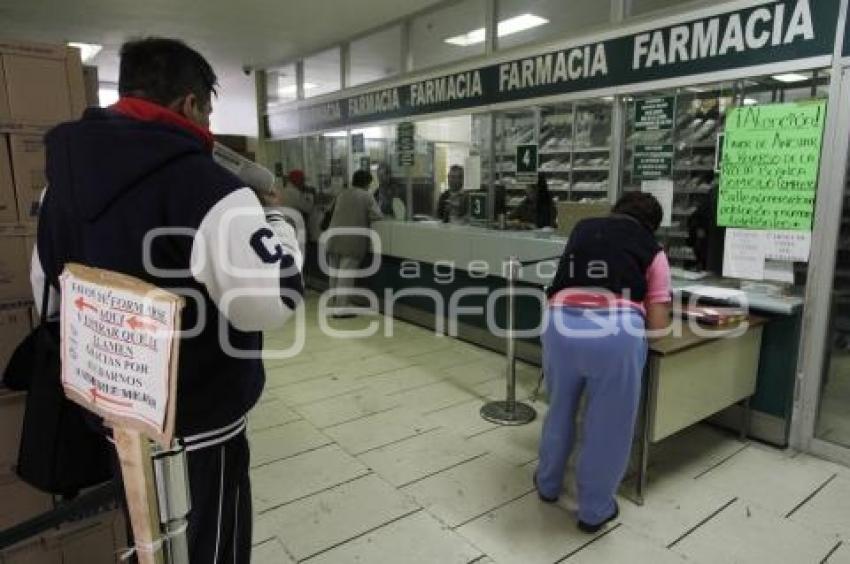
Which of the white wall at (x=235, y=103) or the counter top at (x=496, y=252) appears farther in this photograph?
the white wall at (x=235, y=103)

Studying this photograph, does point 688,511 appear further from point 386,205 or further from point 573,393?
point 386,205

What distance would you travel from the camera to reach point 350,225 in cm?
545

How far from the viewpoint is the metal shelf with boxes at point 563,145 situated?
14.6 ft

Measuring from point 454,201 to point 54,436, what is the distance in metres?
4.07

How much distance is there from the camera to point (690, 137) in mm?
3432

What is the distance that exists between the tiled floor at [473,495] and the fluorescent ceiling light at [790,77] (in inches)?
74.6

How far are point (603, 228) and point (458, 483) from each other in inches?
52.4

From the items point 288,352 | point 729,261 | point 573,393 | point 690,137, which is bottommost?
point 288,352

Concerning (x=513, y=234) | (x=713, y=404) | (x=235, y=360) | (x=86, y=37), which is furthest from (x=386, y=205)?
(x=235, y=360)

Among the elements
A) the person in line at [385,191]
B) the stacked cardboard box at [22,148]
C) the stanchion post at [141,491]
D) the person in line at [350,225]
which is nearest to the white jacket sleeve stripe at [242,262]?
the stanchion post at [141,491]

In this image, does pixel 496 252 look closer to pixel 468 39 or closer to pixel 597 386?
pixel 597 386

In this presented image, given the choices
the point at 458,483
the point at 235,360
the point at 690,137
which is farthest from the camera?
the point at 690,137

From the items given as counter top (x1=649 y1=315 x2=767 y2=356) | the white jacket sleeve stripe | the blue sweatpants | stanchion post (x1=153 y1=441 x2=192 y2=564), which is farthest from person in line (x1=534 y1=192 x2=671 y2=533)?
stanchion post (x1=153 y1=441 x2=192 y2=564)

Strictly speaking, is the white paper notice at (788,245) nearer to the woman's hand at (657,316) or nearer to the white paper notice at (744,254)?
the white paper notice at (744,254)
